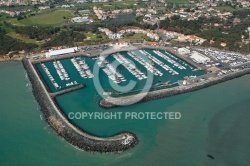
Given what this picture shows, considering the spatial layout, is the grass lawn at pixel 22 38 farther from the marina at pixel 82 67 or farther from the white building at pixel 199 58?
the white building at pixel 199 58

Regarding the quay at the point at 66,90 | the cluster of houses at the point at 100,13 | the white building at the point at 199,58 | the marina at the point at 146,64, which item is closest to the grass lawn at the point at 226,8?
the cluster of houses at the point at 100,13

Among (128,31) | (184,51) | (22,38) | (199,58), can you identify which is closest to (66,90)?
(199,58)

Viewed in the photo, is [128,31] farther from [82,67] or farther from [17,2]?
[17,2]

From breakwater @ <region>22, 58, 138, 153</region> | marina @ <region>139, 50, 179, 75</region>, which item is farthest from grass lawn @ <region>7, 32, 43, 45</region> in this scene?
breakwater @ <region>22, 58, 138, 153</region>

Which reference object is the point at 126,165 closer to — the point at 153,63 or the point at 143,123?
the point at 143,123

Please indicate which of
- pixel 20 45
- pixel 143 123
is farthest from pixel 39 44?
pixel 143 123
